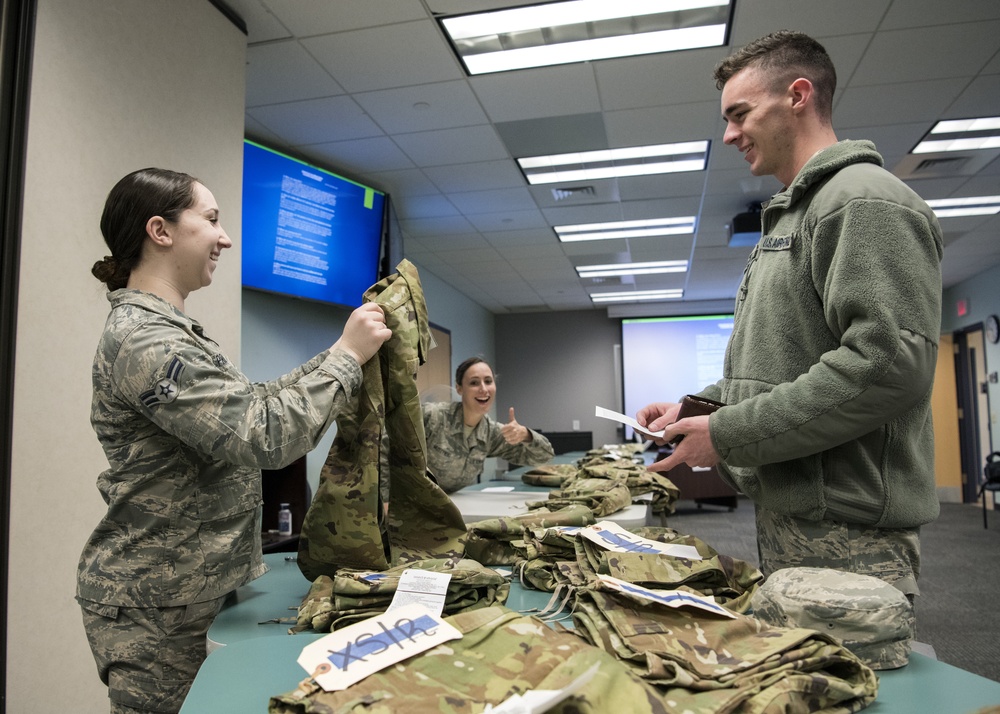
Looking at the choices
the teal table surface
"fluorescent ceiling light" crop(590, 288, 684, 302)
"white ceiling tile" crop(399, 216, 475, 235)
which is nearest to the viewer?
the teal table surface

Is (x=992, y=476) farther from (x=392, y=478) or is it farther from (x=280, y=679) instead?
(x=280, y=679)

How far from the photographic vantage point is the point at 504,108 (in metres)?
3.70

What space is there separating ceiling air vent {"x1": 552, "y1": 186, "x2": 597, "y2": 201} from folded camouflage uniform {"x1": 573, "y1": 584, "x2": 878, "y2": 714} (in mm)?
4363

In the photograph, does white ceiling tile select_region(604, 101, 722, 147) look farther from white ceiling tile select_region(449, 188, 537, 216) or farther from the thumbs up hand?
the thumbs up hand

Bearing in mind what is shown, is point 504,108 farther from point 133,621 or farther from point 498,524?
point 133,621

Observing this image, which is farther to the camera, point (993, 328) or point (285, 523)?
point (993, 328)

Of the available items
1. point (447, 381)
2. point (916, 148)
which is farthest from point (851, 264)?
point (447, 381)

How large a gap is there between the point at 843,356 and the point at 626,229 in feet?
17.1

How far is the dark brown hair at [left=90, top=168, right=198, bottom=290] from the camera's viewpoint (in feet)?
4.25

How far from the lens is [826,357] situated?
1.06m

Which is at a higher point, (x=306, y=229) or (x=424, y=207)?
(x=424, y=207)

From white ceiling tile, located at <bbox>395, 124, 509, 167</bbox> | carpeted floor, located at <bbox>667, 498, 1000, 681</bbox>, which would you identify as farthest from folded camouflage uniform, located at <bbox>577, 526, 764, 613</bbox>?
white ceiling tile, located at <bbox>395, 124, 509, 167</bbox>

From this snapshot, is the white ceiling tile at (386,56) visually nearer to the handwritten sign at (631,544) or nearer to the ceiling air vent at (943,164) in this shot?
the handwritten sign at (631,544)

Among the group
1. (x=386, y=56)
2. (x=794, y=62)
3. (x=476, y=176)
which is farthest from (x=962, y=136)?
(x=794, y=62)
